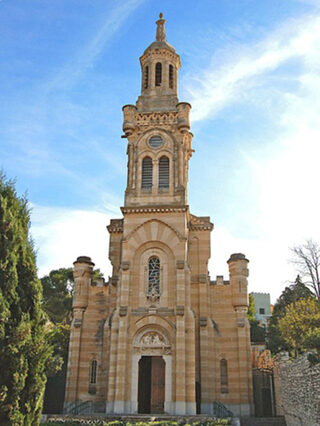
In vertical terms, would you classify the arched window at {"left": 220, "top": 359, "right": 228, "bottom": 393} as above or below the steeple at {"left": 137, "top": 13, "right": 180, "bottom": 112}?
below

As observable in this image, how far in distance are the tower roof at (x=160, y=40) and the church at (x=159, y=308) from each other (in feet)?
18.5

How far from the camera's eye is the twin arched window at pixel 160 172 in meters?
31.8

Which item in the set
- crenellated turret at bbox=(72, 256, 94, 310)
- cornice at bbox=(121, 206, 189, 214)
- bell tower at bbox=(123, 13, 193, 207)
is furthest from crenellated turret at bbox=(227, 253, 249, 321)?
crenellated turret at bbox=(72, 256, 94, 310)

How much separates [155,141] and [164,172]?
250 cm

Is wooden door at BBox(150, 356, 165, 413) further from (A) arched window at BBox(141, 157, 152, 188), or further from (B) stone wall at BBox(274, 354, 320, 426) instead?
(A) arched window at BBox(141, 157, 152, 188)

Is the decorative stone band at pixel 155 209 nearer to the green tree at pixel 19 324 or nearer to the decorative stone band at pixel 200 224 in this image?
the decorative stone band at pixel 200 224

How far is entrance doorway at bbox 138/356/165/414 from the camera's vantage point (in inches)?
1116

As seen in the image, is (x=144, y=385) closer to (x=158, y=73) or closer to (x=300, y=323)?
(x=300, y=323)

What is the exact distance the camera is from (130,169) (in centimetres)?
3228

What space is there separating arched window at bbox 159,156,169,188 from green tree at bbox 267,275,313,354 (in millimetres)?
17538

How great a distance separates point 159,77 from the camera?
36.4 m

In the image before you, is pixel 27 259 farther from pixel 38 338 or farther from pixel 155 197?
pixel 155 197

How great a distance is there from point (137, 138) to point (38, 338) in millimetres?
20728

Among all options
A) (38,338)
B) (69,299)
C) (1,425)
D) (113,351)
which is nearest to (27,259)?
(38,338)
